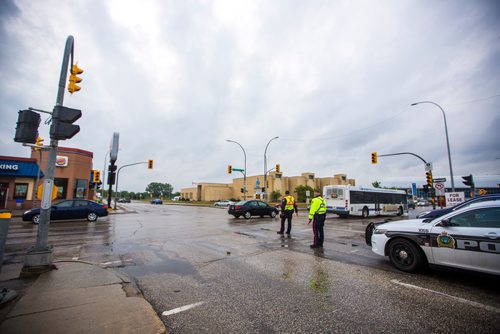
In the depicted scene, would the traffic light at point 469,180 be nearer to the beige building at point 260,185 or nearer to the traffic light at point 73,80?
the traffic light at point 73,80

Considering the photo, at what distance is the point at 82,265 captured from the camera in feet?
17.3

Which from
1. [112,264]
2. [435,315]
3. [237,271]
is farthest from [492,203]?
[112,264]

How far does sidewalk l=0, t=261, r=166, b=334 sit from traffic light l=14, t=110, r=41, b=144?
109 inches

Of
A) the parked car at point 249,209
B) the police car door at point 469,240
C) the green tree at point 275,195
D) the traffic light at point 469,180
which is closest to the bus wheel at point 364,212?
the traffic light at point 469,180

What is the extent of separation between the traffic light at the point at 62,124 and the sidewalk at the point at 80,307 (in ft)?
9.61

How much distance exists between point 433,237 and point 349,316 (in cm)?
279

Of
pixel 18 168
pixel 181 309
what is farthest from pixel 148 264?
pixel 18 168

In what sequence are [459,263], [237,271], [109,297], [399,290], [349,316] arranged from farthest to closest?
[237,271] < [459,263] < [399,290] < [109,297] < [349,316]

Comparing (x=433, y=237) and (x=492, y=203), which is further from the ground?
(x=492, y=203)

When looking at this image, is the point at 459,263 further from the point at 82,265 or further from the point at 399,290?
the point at 82,265

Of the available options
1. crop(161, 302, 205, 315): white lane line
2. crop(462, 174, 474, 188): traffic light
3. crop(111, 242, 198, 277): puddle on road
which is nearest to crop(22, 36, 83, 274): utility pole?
crop(111, 242, 198, 277): puddle on road

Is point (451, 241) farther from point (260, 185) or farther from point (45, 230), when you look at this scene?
point (260, 185)

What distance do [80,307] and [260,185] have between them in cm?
5974

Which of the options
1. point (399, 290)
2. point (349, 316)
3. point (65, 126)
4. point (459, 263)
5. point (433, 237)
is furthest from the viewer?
point (65, 126)
